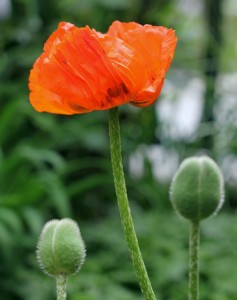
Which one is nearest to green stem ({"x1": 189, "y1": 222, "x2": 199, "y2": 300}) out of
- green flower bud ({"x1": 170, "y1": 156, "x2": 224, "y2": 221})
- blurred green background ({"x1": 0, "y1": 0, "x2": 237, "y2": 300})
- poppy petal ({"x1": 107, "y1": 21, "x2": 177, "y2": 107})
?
green flower bud ({"x1": 170, "y1": 156, "x2": 224, "y2": 221})

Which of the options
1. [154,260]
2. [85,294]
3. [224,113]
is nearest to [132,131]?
[224,113]

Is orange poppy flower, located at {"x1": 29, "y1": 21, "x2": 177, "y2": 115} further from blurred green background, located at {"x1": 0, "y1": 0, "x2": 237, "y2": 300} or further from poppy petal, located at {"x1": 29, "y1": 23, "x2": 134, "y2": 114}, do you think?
blurred green background, located at {"x1": 0, "y1": 0, "x2": 237, "y2": 300}

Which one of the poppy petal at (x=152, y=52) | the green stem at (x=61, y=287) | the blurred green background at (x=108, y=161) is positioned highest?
the blurred green background at (x=108, y=161)

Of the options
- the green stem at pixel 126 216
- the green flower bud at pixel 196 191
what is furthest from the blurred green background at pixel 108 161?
the green stem at pixel 126 216

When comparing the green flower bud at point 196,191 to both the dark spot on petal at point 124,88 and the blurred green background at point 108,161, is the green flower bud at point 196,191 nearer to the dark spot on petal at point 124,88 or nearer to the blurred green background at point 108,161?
the dark spot on petal at point 124,88

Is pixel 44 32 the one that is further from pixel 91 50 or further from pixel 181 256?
pixel 91 50

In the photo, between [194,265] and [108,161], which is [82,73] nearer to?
[194,265]
